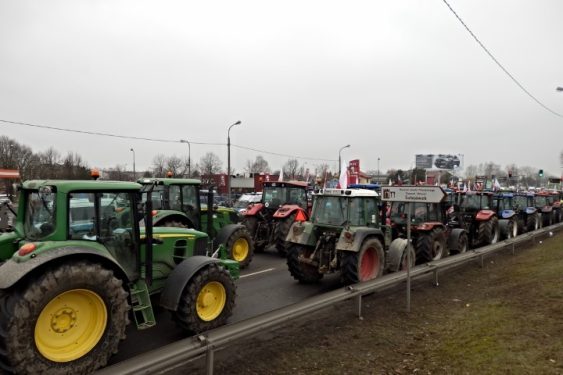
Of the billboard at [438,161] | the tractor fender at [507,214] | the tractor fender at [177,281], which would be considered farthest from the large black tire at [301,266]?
the billboard at [438,161]

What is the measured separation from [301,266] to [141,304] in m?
3.94

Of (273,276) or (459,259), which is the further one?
(273,276)

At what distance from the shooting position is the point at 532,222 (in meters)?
17.7

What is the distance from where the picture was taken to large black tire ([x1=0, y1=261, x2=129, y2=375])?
366 cm

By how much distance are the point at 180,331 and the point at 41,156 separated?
55687 millimetres

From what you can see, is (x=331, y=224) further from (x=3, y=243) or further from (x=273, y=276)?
(x=3, y=243)

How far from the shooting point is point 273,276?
9453 mm

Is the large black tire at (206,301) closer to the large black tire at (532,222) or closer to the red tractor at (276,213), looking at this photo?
the red tractor at (276,213)

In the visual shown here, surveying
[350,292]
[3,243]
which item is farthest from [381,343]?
[3,243]

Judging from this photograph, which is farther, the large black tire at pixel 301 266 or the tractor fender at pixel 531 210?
the tractor fender at pixel 531 210

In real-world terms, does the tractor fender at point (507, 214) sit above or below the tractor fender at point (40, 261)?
below

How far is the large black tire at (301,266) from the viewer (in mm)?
8188

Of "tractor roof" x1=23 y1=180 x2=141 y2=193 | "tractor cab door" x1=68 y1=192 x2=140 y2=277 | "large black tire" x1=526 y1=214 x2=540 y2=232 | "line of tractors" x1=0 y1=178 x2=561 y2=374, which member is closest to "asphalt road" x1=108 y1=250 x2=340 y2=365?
"line of tractors" x1=0 y1=178 x2=561 y2=374

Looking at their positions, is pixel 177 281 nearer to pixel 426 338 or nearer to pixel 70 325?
pixel 70 325
